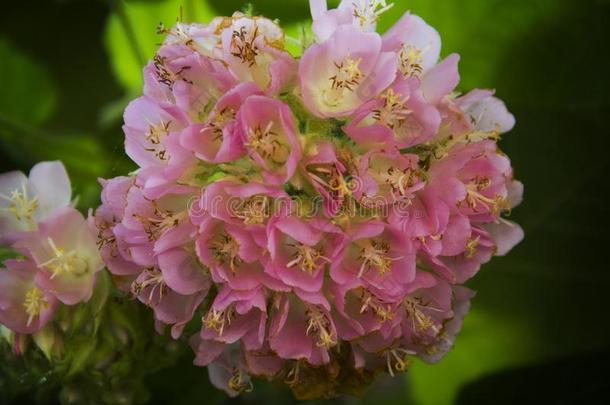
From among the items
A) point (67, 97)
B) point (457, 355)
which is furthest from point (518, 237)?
point (67, 97)

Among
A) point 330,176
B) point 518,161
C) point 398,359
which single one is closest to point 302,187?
point 330,176

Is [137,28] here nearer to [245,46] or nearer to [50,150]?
[50,150]

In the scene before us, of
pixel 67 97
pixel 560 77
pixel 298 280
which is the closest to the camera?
pixel 298 280

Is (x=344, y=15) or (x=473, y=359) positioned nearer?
(x=344, y=15)

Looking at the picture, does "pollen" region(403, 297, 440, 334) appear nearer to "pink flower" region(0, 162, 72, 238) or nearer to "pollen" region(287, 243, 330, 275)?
"pollen" region(287, 243, 330, 275)

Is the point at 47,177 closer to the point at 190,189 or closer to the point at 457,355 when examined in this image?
the point at 190,189

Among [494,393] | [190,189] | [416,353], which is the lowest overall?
[494,393]
